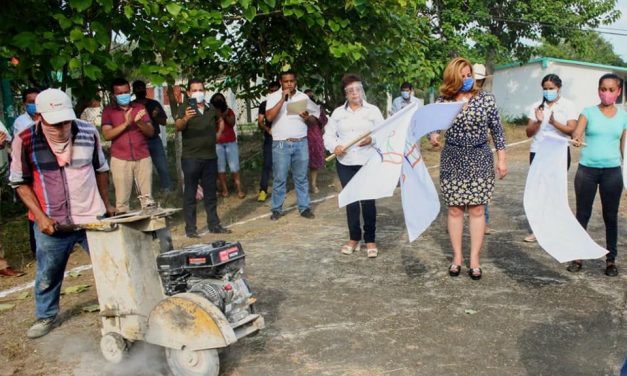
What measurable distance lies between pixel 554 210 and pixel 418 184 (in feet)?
3.93

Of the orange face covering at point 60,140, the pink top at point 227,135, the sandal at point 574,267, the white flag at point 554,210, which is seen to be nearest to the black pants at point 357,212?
the white flag at point 554,210

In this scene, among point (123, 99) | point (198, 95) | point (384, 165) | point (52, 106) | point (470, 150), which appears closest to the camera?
point (52, 106)

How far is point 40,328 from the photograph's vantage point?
14.9ft

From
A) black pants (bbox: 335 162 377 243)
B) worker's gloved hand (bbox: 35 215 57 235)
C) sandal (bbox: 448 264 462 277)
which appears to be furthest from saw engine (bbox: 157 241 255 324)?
black pants (bbox: 335 162 377 243)

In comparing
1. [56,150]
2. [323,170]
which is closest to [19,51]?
[56,150]

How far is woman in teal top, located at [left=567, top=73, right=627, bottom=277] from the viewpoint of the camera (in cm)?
538

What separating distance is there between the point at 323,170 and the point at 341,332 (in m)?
9.29

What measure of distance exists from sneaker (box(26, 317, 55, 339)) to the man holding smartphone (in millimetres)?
3004

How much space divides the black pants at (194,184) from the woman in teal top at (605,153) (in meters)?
4.25

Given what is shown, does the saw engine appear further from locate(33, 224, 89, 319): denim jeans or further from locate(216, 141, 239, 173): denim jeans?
locate(216, 141, 239, 173): denim jeans

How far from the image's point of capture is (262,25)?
959 cm

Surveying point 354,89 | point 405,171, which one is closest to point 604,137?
point 405,171

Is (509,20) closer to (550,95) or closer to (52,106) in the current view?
(550,95)

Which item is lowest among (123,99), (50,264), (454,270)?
(454,270)
